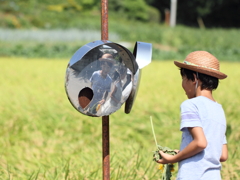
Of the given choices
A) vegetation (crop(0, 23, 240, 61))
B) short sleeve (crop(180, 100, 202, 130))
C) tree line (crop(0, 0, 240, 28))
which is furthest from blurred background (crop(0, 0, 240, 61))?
short sleeve (crop(180, 100, 202, 130))

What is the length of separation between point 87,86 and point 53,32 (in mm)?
13284

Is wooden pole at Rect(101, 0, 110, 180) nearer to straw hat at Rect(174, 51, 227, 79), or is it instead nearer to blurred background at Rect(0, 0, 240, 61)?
straw hat at Rect(174, 51, 227, 79)

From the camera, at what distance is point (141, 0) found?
27.8m

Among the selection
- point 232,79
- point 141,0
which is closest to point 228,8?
point 141,0

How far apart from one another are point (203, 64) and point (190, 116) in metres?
0.23

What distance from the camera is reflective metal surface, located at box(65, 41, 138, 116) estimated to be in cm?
Result: 152

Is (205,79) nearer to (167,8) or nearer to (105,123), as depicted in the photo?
(105,123)

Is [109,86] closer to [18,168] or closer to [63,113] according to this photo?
[18,168]

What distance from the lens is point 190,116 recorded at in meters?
1.47

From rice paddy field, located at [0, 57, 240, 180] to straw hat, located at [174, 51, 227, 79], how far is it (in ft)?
3.17

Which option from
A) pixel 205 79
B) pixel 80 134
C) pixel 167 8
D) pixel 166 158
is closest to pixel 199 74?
pixel 205 79

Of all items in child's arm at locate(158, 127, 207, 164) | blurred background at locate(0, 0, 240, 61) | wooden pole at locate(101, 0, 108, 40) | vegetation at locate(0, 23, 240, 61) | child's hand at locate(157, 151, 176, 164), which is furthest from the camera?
blurred background at locate(0, 0, 240, 61)

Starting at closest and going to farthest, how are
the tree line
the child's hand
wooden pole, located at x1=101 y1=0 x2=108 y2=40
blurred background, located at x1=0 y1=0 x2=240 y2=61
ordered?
1. the child's hand
2. wooden pole, located at x1=101 y1=0 x2=108 y2=40
3. blurred background, located at x1=0 y1=0 x2=240 y2=61
4. the tree line

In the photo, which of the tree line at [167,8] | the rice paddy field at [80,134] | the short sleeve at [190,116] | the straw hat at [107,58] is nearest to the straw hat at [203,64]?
the short sleeve at [190,116]
